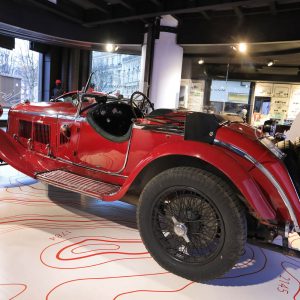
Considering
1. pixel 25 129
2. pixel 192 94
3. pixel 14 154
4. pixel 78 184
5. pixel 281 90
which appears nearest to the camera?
pixel 78 184

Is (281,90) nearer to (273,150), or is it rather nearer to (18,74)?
(273,150)

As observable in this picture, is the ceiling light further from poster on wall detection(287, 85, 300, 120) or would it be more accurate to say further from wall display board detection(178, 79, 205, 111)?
poster on wall detection(287, 85, 300, 120)

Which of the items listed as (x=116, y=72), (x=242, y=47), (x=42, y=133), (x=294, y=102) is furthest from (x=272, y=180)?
(x=116, y=72)

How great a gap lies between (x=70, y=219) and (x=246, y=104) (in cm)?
700

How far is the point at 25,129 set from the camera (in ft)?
11.4

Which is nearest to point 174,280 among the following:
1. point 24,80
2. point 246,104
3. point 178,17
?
point 178,17

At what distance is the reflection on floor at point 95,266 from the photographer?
1.78 meters

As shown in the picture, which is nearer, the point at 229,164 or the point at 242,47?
the point at 229,164

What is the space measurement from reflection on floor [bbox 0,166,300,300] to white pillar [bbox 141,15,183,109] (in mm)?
4953

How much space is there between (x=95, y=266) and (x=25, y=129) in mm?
2065

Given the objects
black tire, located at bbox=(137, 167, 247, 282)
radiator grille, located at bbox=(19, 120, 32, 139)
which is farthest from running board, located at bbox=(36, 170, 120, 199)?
radiator grille, located at bbox=(19, 120, 32, 139)

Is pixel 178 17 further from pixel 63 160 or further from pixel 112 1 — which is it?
pixel 63 160

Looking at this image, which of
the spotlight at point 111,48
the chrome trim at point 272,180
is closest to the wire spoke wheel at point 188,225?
the chrome trim at point 272,180

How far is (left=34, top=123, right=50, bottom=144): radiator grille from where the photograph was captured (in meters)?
3.23
